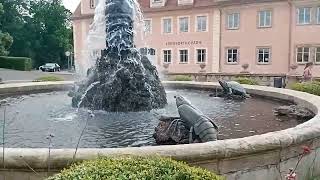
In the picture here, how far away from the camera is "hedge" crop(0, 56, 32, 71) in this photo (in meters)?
52.6

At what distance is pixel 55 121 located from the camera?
8.20 meters

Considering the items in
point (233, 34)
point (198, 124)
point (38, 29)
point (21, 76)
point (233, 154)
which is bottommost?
point (21, 76)

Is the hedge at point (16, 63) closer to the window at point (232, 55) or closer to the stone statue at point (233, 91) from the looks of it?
the window at point (232, 55)

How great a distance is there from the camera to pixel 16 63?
53031mm

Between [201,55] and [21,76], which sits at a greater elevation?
[201,55]

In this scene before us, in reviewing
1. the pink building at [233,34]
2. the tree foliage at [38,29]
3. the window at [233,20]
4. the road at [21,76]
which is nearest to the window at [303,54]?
the pink building at [233,34]

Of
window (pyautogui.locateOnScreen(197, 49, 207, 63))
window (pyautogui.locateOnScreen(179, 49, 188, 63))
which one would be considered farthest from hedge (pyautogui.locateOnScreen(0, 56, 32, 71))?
window (pyautogui.locateOnScreen(197, 49, 207, 63))

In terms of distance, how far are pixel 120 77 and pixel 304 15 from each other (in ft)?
93.4

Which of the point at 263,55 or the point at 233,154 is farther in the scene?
the point at 263,55

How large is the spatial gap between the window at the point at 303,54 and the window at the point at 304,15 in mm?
2136

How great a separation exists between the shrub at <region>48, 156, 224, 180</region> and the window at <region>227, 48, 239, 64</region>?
115 feet

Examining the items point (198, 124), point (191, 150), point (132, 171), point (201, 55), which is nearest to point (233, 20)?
point (201, 55)

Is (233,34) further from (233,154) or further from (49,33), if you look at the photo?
(49,33)

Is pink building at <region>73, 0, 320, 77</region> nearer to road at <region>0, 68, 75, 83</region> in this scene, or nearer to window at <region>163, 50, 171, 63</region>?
window at <region>163, 50, 171, 63</region>
